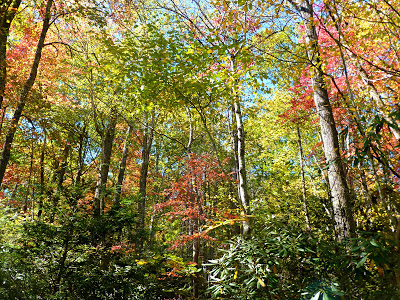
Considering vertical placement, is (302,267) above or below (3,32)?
below

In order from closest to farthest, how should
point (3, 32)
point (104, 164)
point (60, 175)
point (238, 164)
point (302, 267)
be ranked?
point (302, 267)
point (3, 32)
point (238, 164)
point (104, 164)
point (60, 175)

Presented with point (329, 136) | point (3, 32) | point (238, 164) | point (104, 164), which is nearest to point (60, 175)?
point (104, 164)

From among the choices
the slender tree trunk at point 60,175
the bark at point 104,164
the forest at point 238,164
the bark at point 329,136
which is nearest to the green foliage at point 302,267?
the forest at point 238,164

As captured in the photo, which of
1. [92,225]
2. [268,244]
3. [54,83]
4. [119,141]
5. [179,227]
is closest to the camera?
[268,244]

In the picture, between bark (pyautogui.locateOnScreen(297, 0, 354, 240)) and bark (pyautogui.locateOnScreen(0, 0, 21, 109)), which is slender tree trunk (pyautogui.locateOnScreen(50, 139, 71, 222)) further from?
bark (pyautogui.locateOnScreen(297, 0, 354, 240))

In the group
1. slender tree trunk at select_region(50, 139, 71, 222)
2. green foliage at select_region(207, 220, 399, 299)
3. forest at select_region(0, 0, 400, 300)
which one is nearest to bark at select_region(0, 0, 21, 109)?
forest at select_region(0, 0, 400, 300)

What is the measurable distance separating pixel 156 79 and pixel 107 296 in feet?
12.1

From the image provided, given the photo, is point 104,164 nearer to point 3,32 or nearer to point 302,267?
point 3,32

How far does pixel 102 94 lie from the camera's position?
8.53m

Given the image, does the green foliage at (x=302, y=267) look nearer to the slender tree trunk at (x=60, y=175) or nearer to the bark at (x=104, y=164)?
the slender tree trunk at (x=60, y=175)

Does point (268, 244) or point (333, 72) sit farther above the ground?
point (333, 72)

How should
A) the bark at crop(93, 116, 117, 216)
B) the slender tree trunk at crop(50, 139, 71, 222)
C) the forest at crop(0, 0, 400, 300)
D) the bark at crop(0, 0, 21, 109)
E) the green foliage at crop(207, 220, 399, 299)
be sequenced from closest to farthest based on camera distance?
the green foliage at crop(207, 220, 399, 299) → the forest at crop(0, 0, 400, 300) → the bark at crop(0, 0, 21, 109) → the slender tree trunk at crop(50, 139, 71, 222) → the bark at crop(93, 116, 117, 216)

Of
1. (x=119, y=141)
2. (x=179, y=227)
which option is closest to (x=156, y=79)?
(x=119, y=141)

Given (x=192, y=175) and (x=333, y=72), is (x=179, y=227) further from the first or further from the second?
(x=333, y=72)
